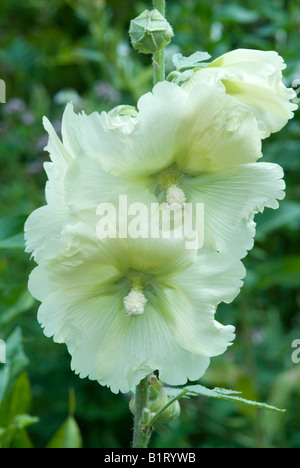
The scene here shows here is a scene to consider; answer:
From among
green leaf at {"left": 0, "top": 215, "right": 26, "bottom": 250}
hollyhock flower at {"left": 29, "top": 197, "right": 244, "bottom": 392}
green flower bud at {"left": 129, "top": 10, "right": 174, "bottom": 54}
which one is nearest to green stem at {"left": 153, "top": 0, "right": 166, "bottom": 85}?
green flower bud at {"left": 129, "top": 10, "right": 174, "bottom": 54}

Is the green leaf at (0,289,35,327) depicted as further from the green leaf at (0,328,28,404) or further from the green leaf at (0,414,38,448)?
the green leaf at (0,414,38,448)

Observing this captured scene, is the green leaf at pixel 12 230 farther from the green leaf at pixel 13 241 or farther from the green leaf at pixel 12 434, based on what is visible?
the green leaf at pixel 12 434

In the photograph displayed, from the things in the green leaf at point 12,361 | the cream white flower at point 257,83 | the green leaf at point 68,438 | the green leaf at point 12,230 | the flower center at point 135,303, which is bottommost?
the flower center at point 135,303

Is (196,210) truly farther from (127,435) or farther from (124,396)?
(127,435)

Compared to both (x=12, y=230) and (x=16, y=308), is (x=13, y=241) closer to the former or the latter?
(x=12, y=230)

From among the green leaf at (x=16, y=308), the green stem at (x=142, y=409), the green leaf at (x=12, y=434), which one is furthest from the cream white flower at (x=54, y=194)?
the green leaf at (x=16, y=308)

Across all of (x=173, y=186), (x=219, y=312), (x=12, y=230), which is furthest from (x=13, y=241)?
(x=219, y=312)

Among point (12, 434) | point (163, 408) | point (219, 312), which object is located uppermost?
point (219, 312)
